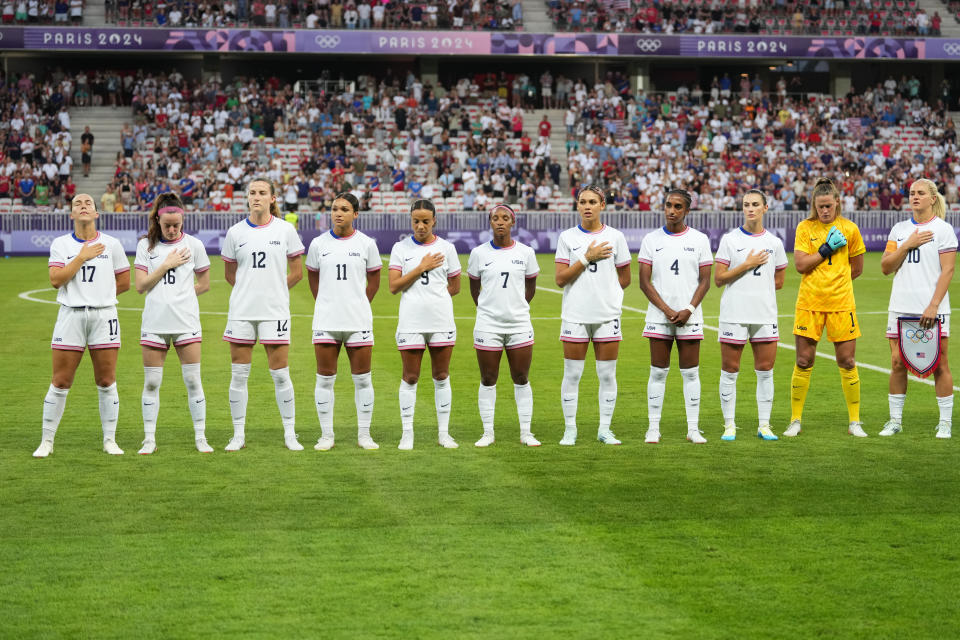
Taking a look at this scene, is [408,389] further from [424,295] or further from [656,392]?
[656,392]

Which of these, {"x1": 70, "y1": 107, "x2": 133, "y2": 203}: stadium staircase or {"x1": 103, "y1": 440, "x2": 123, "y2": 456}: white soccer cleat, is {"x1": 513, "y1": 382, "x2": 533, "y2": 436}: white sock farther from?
{"x1": 70, "y1": 107, "x2": 133, "y2": 203}: stadium staircase

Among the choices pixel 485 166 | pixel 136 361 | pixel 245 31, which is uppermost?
pixel 245 31

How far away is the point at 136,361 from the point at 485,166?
25.8 metres

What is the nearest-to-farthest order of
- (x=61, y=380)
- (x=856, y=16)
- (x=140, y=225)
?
1. (x=61, y=380)
2. (x=140, y=225)
3. (x=856, y=16)

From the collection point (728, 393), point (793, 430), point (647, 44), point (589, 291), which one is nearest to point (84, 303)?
point (589, 291)

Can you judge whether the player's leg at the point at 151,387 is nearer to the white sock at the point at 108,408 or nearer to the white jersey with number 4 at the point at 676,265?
the white sock at the point at 108,408

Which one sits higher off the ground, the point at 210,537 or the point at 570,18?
the point at 570,18

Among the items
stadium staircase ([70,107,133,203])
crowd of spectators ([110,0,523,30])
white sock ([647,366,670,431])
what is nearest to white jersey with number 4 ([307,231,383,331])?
white sock ([647,366,670,431])

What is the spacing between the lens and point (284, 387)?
948 centimetres

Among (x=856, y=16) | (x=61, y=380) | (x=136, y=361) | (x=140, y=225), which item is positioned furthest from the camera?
(x=856, y=16)

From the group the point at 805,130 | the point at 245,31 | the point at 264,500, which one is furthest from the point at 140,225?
the point at 264,500

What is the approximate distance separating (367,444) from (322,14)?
35991mm

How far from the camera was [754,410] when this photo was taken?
450 inches

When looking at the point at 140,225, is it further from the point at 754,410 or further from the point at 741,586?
the point at 741,586
